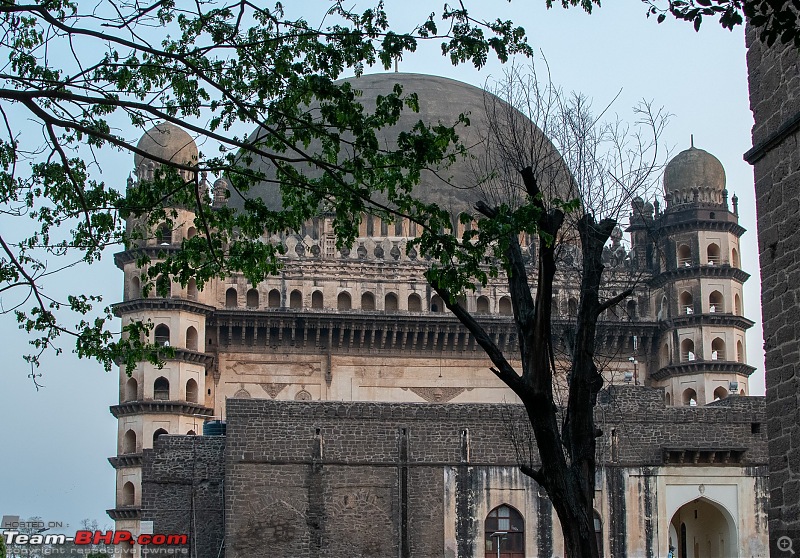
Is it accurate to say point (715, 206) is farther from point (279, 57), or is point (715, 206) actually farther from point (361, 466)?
point (279, 57)

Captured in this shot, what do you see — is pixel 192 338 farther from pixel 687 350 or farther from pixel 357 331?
pixel 687 350

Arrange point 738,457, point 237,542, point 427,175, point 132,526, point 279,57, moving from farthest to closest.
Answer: point 427,175 → point 132,526 → point 738,457 → point 237,542 → point 279,57

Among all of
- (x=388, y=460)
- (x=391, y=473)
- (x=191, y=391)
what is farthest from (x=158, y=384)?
(x=391, y=473)

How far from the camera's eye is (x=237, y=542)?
30469 millimetres

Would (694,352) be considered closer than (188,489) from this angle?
No

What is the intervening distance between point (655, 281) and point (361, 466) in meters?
14.9

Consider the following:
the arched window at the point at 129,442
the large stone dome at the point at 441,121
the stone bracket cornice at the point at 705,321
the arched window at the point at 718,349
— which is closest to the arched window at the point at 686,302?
the stone bracket cornice at the point at 705,321

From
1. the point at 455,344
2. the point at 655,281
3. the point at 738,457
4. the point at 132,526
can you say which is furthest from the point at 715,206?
the point at 132,526

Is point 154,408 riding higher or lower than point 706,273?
lower

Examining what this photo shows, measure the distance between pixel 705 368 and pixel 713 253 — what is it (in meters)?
3.70

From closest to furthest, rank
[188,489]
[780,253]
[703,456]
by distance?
1. [780,253]
2. [703,456]
3. [188,489]

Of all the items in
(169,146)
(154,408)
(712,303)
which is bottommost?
(154,408)

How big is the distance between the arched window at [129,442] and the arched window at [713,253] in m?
17.6

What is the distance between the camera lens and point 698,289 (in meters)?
42.2
